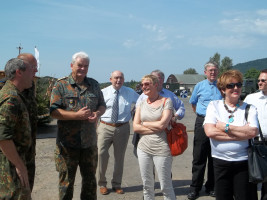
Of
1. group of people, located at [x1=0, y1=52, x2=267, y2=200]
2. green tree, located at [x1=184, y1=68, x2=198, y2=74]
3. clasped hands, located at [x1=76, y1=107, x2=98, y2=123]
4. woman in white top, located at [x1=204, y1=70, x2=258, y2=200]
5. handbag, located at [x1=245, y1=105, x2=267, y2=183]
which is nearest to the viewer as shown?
group of people, located at [x1=0, y1=52, x2=267, y2=200]

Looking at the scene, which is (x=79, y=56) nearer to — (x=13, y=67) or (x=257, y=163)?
(x=13, y=67)

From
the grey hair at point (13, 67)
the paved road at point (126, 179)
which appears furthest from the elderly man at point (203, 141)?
the grey hair at point (13, 67)

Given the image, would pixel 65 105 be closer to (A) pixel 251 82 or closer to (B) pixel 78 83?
(B) pixel 78 83

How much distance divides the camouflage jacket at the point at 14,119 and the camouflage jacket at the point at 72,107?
0.78m

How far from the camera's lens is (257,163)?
2.75 m

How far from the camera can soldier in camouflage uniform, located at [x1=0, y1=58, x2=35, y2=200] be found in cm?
225

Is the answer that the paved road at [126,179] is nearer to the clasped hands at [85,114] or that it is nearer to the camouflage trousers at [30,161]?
the camouflage trousers at [30,161]

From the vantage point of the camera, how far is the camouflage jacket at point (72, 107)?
10.8 ft

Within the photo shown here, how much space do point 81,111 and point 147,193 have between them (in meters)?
1.49

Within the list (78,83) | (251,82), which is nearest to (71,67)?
(78,83)

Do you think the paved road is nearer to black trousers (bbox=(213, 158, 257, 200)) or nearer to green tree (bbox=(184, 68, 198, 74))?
black trousers (bbox=(213, 158, 257, 200))

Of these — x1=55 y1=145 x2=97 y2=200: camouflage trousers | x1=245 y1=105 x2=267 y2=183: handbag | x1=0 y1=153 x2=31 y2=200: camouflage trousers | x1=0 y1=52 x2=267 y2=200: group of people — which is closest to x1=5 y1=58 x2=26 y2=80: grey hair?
x1=0 y1=52 x2=267 y2=200: group of people

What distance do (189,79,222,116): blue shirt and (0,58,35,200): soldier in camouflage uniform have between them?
299 centimetres

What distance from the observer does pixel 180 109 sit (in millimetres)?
4590
